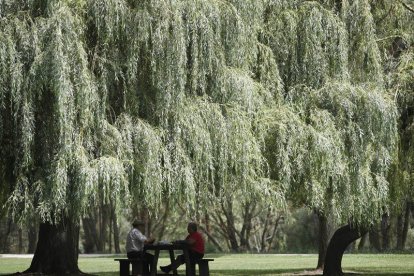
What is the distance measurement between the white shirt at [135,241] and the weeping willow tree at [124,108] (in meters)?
→ 1.06

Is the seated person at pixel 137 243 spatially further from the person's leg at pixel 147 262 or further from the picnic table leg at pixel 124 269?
the picnic table leg at pixel 124 269

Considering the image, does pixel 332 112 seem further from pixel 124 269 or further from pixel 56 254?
pixel 56 254

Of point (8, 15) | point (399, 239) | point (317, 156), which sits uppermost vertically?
point (8, 15)

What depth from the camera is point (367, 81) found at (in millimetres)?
16672

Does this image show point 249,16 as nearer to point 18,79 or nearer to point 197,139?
point 197,139

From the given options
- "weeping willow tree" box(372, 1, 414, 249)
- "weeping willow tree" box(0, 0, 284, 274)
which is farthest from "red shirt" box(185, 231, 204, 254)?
"weeping willow tree" box(372, 1, 414, 249)

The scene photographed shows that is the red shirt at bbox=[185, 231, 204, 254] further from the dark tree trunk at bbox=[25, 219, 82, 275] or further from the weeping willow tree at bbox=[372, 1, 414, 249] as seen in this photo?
the dark tree trunk at bbox=[25, 219, 82, 275]

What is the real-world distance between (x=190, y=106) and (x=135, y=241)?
294 cm

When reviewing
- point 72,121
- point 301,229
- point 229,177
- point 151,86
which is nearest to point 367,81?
point 229,177

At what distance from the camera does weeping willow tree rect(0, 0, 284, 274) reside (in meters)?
12.9

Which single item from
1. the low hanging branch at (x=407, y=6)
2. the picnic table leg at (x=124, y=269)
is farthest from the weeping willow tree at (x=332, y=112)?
the picnic table leg at (x=124, y=269)

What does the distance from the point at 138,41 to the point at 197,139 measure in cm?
207

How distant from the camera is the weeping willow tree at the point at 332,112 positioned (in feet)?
50.2

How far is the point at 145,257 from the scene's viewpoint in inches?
590
